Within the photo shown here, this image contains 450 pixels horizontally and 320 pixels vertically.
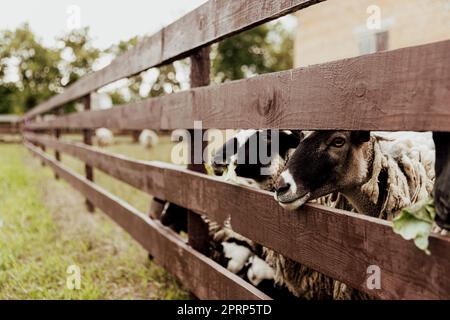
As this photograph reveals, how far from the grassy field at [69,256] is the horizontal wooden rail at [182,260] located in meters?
0.21

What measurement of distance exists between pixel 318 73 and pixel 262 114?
0.38 metres

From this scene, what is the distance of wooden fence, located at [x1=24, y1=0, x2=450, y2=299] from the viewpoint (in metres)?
1.26

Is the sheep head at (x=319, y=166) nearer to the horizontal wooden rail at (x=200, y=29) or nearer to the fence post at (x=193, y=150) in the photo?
the horizontal wooden rail at (x=200, y=29)

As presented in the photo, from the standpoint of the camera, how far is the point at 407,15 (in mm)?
8281

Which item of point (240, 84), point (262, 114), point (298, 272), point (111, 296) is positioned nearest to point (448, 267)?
point (262, 114)

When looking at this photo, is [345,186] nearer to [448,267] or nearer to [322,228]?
[322,228]

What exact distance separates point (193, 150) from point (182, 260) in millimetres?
643

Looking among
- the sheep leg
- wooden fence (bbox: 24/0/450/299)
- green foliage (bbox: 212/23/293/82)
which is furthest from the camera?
green foliage (bbox: 212/23/293/82)

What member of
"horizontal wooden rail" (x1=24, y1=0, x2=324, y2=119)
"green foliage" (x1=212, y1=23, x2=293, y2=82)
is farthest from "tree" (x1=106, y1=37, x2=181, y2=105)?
"green foliage" (x1=212, y1=23, x2=293, y2=82)

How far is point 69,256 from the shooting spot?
149 inches

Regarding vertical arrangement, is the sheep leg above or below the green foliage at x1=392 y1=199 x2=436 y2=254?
above

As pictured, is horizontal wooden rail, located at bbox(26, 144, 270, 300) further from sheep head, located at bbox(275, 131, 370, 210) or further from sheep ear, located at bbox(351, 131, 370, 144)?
sheep ear, located at bbox(351, 131, 370, 144)
